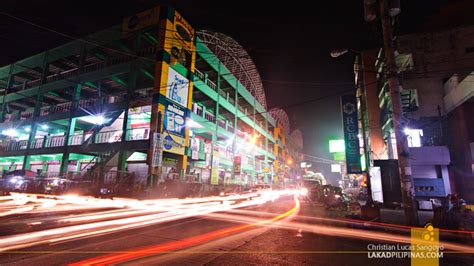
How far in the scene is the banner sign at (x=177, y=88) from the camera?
78.7 ft

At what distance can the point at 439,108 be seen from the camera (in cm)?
1916

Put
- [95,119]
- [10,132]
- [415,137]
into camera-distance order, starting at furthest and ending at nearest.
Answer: [10,132] < [95,119] < [415,137]

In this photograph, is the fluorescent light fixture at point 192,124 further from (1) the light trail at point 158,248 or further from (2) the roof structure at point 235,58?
(1) the light trail at point 158,248

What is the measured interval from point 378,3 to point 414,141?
14.1 m

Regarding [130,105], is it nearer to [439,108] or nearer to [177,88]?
[177,88]

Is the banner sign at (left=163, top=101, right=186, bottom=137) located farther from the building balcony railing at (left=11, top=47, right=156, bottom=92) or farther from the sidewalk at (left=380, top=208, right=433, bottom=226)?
the sidewalk at (left=380, top=208, right=433, bottom=226)

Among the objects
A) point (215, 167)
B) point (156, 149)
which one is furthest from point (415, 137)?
point (156, 149)

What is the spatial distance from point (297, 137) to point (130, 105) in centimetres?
9776

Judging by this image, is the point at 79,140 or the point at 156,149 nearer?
the point at 156,149

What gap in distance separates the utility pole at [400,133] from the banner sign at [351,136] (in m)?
15.3

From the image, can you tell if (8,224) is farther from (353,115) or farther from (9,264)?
(353,115)

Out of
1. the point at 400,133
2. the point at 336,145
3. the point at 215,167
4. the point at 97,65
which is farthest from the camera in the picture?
the point at 336,145

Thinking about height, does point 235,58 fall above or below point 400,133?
above

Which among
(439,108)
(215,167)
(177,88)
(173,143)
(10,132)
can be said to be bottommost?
(215,167)
